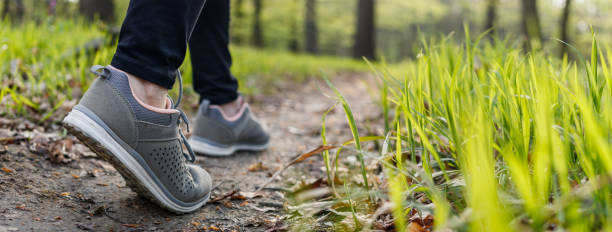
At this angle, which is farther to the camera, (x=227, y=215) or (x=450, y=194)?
(x=227, y=215)

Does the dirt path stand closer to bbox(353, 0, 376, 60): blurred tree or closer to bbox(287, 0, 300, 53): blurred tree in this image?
bbox(353, 0, 376, 60): blurred tree

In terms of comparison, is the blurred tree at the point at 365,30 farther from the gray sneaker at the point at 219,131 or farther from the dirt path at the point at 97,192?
the dirt path at the point at 97,192

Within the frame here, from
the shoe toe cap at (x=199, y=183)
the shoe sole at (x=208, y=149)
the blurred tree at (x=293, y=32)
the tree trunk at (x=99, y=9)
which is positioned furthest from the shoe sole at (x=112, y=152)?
the blurred tree at (x=293, y=32)

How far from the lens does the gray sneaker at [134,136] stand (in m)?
0.98

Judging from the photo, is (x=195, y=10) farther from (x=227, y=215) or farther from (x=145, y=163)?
(x=227, y=215)

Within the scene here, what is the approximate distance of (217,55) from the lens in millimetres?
1750

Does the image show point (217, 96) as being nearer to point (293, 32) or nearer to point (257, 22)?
point (257, 22)

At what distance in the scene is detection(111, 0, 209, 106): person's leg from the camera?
98 centimetres

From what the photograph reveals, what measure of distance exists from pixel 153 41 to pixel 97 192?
1.77 feet

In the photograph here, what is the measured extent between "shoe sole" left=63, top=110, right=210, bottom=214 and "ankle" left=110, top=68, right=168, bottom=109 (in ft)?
0.42

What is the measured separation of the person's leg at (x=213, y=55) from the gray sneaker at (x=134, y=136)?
62 centimetres

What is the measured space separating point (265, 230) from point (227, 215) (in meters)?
0.18

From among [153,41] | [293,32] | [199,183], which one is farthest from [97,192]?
[293,32]

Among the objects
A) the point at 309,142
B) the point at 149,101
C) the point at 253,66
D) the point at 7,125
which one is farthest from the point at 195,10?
the point at 253,66
